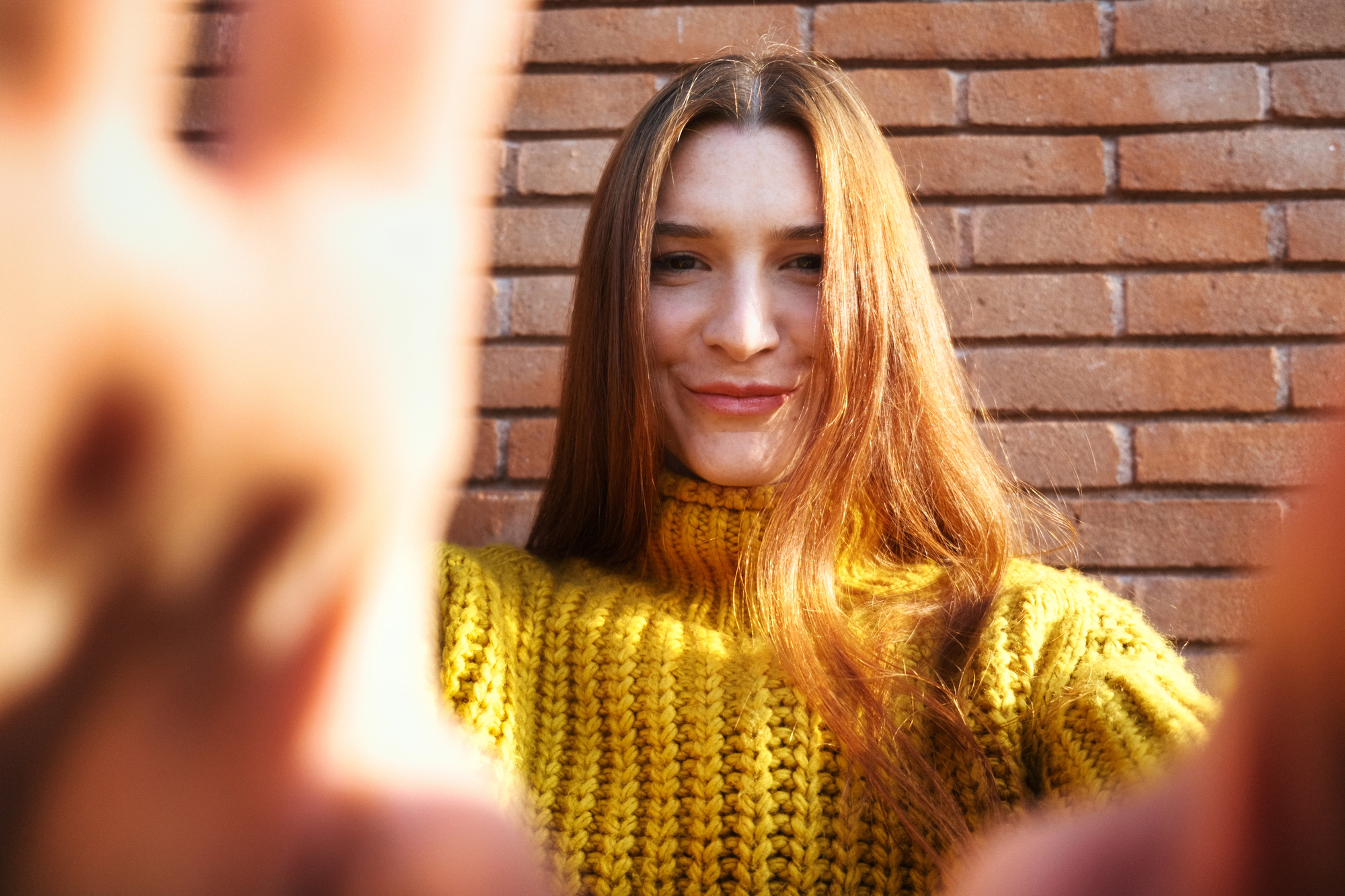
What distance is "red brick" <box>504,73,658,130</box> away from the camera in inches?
55.1

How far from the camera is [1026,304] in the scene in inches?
53.1

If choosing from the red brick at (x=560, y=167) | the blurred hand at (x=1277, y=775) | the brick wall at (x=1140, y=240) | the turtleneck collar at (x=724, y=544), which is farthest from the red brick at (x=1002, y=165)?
the blurred hand at (x=1277, y=775)

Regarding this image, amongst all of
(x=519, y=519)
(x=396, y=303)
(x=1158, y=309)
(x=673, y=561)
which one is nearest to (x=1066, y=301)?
(x=1158, y=309)

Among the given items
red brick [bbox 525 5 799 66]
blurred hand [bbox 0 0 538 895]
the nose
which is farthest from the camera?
red brick [bbox 525 5 799 66]

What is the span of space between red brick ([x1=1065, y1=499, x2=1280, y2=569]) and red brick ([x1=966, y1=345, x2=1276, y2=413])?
134 mm

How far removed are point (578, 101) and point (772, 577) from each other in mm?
787

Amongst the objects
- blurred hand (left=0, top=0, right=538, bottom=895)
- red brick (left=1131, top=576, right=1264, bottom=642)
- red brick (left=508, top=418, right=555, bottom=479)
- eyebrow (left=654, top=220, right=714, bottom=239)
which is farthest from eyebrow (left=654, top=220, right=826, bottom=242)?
blurred hand (left=0, top=0, right=538, bottom=895)

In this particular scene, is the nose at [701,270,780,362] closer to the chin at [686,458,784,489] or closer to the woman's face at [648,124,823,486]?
the woman's face at [648,124,823,486]

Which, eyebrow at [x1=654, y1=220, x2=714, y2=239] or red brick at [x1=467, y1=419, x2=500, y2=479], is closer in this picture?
eyebrow at [x1=654, y1=220, x2=714, y2=239]

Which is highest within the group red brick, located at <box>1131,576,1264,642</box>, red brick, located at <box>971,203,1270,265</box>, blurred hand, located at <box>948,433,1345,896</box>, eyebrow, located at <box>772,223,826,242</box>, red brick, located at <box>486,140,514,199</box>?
red brick, located at <box>486,140,514,199</box>

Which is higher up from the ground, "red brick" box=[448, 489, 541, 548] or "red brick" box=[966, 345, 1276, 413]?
"red brick" box=[966, 345, 1276, 413]

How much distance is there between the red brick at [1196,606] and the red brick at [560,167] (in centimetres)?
97

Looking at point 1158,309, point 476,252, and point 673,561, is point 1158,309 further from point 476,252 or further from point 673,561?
point 476,252

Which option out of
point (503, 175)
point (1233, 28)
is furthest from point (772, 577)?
point (1233, 28)
